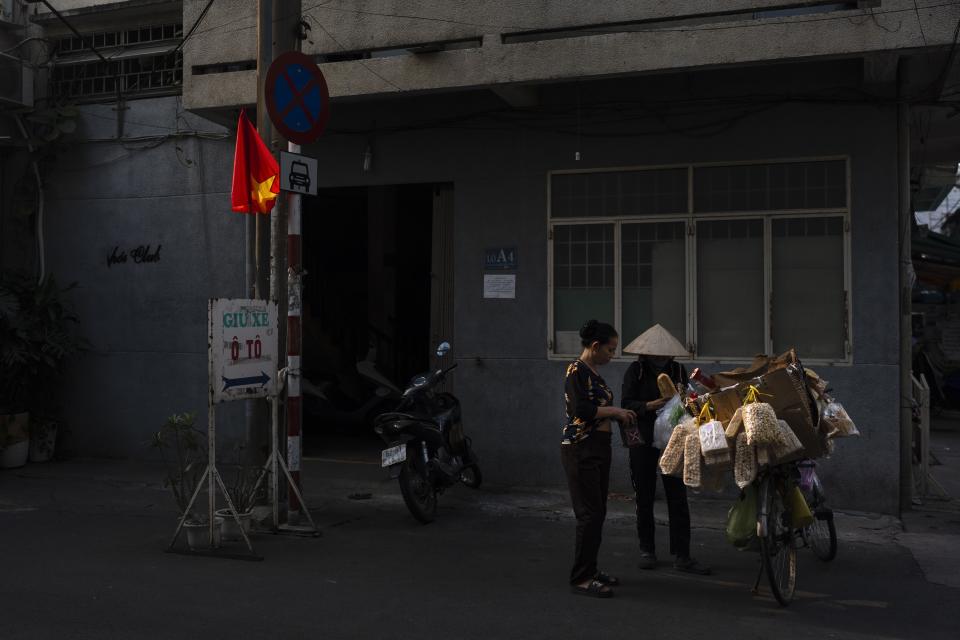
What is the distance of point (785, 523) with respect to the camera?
588cm

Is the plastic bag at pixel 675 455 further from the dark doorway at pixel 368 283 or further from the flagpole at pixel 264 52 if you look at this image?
the dark doorway at pixel 368 283

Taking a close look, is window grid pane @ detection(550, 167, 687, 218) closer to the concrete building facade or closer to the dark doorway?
the concrete building facade

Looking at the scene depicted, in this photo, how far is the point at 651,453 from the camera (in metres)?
6.72

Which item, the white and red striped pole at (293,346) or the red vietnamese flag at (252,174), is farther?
the white and red striped pole at (293,346)

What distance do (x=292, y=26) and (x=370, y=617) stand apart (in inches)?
196

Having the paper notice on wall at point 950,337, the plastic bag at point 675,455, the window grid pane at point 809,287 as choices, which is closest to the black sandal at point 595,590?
the plastic bag at point 675,455

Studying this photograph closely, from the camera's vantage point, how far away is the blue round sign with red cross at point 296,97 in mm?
7281

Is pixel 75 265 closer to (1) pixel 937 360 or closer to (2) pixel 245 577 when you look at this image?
(2) pixel 245 577

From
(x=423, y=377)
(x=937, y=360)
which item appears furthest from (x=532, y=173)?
(x=937, y=360)

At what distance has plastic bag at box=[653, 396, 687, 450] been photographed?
6305 millimetres

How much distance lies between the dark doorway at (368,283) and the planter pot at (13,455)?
3897 millimetres

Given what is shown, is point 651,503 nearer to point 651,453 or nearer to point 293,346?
point 651,453

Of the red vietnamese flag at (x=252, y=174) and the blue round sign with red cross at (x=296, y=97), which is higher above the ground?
the blue round sign with red cross at (x=296, y=97)

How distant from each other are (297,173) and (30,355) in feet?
16.4
